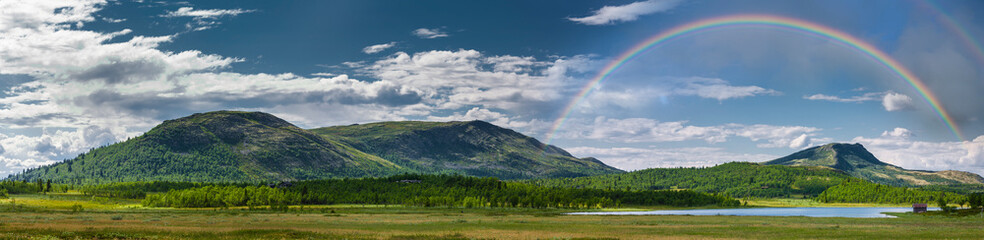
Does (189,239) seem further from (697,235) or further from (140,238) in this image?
(697,235)

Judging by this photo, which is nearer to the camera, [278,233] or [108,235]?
[108,235]

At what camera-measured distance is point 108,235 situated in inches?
2601

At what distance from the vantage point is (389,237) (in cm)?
7256

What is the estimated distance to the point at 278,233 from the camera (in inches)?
3014

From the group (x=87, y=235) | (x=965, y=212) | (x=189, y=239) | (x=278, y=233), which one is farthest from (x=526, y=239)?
(x=965, y=212)

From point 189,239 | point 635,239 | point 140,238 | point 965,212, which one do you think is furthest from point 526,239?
point 965,212

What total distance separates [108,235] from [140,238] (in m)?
4.45

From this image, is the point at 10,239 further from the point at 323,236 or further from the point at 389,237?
the point at 389,237

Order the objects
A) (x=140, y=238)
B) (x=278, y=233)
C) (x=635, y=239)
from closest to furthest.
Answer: (x=140, y=238), (x=635, y=239), (x=278, y=233)

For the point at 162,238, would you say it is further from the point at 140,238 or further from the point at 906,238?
the point at 906,238

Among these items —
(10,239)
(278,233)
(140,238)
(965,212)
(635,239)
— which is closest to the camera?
(10,239)

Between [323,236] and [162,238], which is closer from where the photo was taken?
[162,238]

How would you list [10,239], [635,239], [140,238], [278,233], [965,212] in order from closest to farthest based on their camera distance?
[10,239], [140,238], [635,239], [278,233], [965,212]

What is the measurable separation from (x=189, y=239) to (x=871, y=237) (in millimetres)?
75549
